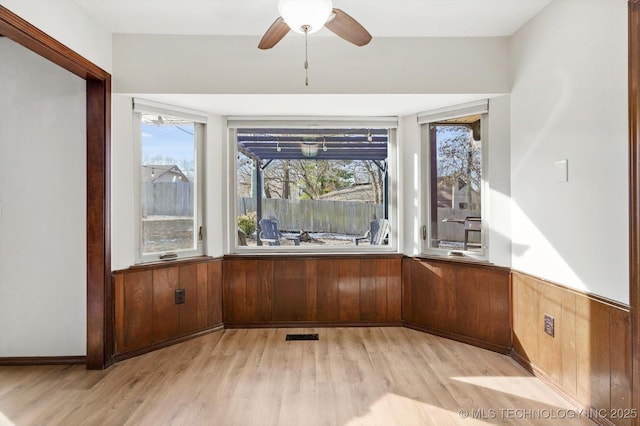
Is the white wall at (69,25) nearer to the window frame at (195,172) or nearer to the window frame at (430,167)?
the window frame at (195,172)

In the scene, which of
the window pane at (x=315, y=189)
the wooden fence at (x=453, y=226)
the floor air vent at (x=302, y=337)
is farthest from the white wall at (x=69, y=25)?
the wooden fence at (x=453, y=226)

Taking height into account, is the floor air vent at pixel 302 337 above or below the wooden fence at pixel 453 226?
below

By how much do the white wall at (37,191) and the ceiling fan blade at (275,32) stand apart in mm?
1652

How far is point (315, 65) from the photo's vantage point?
3.05 metres

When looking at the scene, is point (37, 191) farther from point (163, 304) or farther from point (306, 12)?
point (306, 12)

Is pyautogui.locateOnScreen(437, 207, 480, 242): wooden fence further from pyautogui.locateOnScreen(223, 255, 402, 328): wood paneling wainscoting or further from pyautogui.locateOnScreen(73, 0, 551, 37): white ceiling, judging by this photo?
pyautogui.locateOnScreen(73, 0, 551, 37): white ceiling

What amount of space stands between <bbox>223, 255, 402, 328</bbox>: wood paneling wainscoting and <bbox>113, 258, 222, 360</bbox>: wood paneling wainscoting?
18 centimetres

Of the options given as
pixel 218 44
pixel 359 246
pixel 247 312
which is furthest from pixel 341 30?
pixel 247 312

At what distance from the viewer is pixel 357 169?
12.9 ft

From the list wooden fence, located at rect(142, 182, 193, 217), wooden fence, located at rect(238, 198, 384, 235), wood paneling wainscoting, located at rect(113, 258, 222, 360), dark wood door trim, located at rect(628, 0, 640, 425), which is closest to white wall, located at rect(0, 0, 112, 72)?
wooden fence, located at rect(142, 182, 193, 217)

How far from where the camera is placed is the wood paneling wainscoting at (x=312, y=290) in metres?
3.74

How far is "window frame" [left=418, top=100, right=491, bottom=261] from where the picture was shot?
3240 mm

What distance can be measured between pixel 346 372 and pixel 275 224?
1740mm

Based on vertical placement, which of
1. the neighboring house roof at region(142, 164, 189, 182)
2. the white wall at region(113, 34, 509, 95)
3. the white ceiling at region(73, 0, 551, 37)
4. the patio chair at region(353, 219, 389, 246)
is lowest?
the patio chair at region(353, 219, 389, 246)
